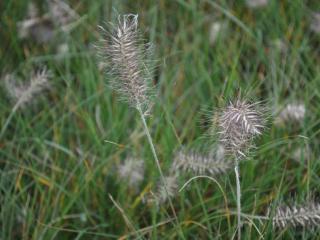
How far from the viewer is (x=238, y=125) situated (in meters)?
1.16

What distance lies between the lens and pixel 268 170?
65.6 inches

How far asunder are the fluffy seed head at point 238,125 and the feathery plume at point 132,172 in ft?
1.73

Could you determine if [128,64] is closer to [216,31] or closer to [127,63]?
[127,63]

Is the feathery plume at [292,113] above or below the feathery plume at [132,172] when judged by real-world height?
above

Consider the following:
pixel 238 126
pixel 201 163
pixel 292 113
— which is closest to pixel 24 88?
pixel 201 163

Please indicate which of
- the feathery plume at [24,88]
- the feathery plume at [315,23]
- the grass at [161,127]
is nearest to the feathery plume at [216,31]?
the grass at [161,127]

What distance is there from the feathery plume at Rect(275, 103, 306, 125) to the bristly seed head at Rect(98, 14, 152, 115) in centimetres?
61

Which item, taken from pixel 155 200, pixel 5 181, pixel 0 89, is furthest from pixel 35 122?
pixel 155 200

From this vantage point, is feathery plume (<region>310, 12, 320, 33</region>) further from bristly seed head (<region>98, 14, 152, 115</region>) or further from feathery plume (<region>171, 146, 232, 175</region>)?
bristly seed head (<region>98, 14, 152, 115</region>)

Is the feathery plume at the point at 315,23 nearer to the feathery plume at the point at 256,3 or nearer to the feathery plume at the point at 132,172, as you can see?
the feathery plume at the point at 256,3

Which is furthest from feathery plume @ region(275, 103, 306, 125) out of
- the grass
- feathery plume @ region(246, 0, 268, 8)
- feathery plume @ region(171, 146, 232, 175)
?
feathery plume @ region(246, 0, 268, 8)

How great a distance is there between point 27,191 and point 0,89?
1.38 feet

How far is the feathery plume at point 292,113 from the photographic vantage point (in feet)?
5.64

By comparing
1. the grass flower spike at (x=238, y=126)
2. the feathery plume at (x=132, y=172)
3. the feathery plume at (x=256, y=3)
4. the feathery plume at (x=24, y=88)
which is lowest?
the feathery plume at (x=132, y=172)
